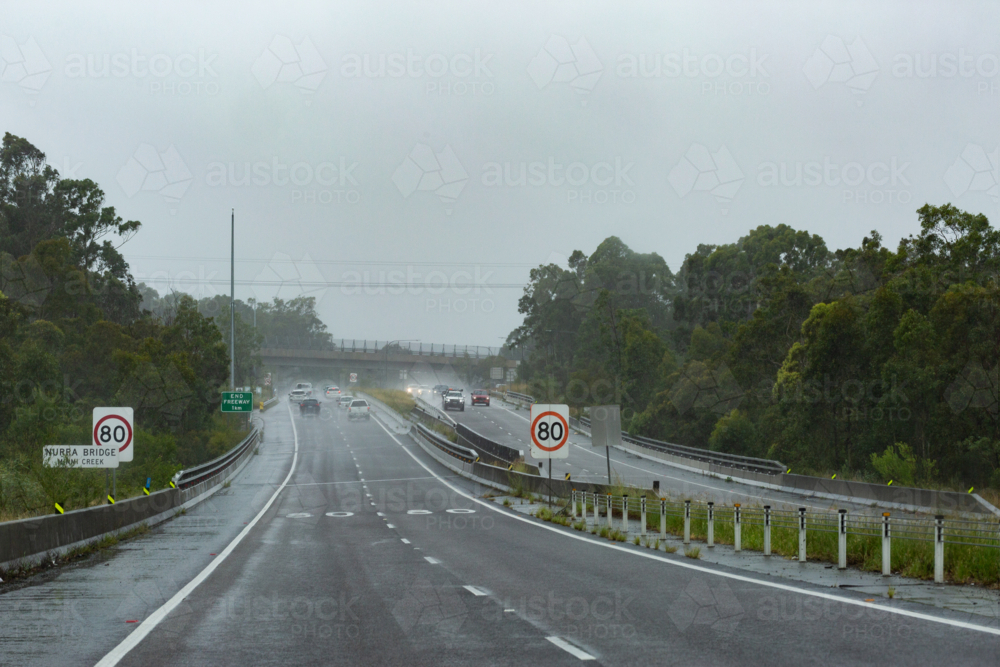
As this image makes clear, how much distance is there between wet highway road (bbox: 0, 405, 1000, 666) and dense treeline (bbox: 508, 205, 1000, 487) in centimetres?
3186

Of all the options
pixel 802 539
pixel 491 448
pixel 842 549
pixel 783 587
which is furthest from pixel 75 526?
pixel 491 448

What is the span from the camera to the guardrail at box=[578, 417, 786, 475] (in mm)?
44828

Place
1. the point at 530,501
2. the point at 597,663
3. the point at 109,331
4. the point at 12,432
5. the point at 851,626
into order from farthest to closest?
the point at 109,331 < the point at 12,432 < the point at 530,501 < the point at 851,626 < the point at 597,663

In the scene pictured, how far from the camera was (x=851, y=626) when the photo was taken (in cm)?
948

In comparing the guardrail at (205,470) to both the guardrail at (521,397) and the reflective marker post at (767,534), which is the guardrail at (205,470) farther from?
the guardrail at (521,397)

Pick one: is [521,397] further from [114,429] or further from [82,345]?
[114,429]

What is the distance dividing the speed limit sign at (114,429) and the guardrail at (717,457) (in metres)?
29.0

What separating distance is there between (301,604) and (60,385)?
52.9m

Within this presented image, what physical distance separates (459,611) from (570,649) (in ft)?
8.42

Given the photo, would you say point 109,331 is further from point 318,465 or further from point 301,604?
point 301,604

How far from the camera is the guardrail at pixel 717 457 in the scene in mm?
44828

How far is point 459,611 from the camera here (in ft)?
35.8

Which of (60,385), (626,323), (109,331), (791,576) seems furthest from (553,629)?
(626,323)

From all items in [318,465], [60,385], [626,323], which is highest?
[626,323]
